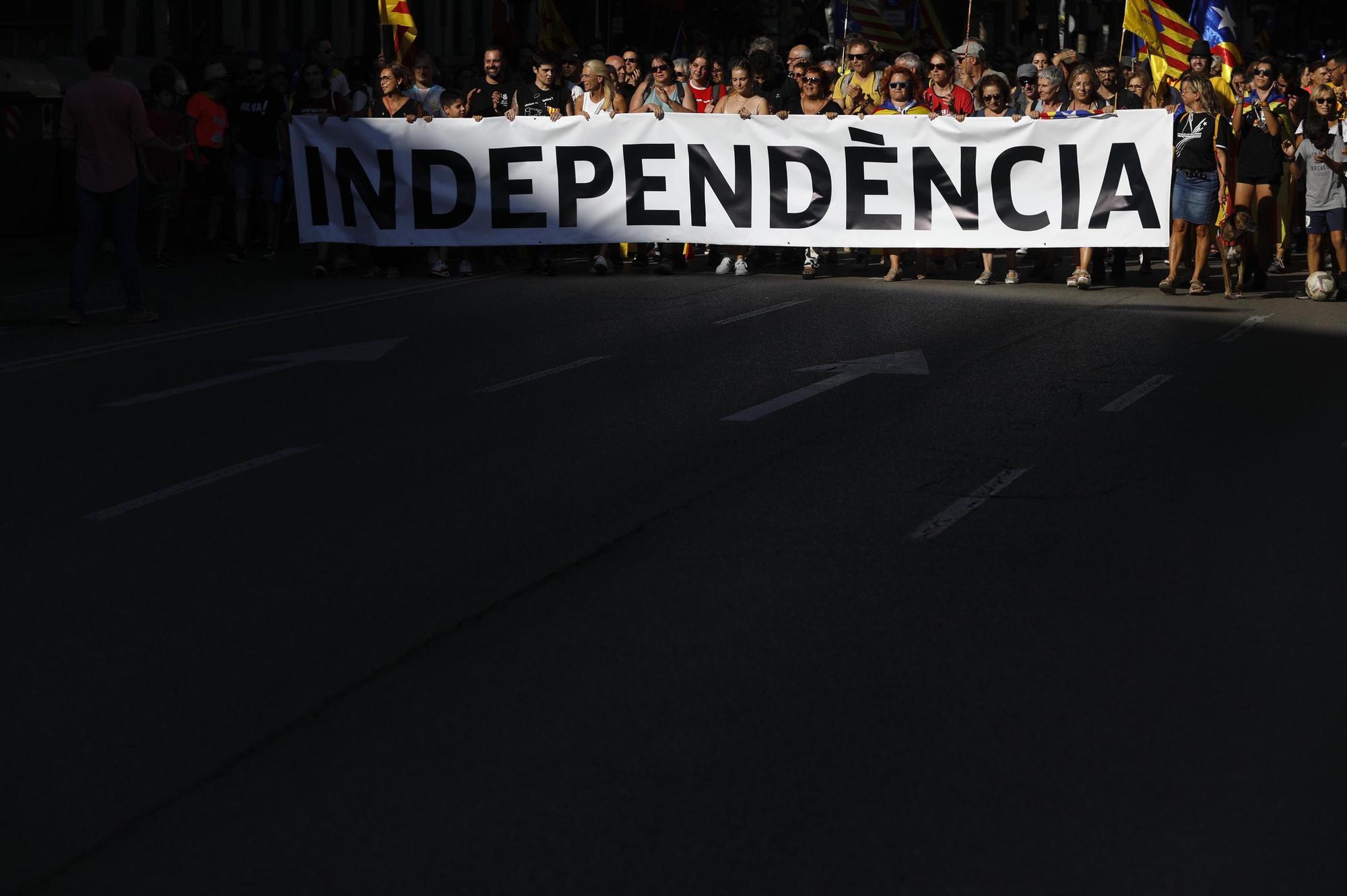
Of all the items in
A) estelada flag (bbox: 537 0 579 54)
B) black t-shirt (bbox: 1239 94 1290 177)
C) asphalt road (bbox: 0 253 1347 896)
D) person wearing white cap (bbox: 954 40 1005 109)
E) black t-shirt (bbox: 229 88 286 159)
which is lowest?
asphalt road (bbox: 0 253 1347 896)

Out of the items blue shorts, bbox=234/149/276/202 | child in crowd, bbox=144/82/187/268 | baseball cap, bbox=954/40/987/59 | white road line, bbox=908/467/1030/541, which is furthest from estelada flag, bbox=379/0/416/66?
white road line, bbox=908/467/1030/541

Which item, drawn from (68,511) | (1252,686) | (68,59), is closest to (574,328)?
(68,511)

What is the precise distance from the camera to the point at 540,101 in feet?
63.6

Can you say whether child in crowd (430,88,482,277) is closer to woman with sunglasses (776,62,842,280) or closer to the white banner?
the white banner

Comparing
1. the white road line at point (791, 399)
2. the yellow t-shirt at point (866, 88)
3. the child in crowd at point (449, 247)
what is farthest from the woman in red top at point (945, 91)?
the white road line at point (791, 399)

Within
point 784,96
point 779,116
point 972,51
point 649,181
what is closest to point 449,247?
point 649,181

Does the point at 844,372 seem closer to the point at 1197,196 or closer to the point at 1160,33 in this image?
the point at 1197,196

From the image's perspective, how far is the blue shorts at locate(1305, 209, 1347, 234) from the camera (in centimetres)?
1692

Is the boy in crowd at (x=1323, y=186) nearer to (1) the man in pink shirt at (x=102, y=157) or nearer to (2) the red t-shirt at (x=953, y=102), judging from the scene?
(2) the red t-shirt at (x=953, y=102)

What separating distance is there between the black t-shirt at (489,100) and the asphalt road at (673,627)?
6873 millimetres

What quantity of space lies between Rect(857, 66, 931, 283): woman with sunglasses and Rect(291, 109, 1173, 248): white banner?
0.29 meters

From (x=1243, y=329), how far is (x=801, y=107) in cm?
568

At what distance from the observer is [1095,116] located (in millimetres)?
18266

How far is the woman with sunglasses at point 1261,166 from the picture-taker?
17.1 metres
